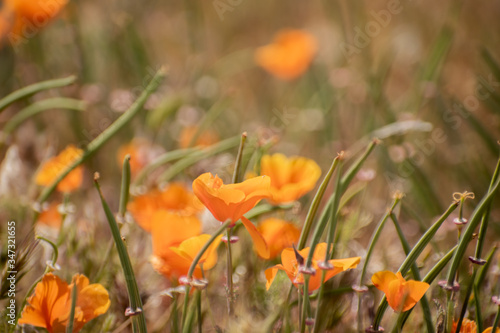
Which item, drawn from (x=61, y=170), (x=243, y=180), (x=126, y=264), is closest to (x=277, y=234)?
(x=243, y=180)

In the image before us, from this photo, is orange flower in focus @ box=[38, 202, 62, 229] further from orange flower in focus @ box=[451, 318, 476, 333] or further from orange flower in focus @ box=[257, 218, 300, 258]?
orange flower in focus @ box=[451, 318, 476, 333]

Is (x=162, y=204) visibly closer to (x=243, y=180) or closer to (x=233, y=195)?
(x=243, y=180)

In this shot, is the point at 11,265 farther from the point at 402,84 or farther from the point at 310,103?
the point at 402,84

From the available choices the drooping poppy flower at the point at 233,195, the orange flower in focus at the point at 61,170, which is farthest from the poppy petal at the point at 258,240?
the orange flower in focus at the point at 61,170

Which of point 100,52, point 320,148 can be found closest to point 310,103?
point 320,148

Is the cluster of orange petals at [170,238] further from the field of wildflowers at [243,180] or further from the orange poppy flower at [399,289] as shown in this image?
the orange poppy flower at [399,289]

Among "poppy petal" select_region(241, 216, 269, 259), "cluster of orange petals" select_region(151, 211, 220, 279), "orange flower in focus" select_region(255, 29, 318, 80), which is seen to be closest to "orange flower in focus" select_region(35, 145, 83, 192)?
"cluster of orange petals" select_region(151, 211, 220, 279)
